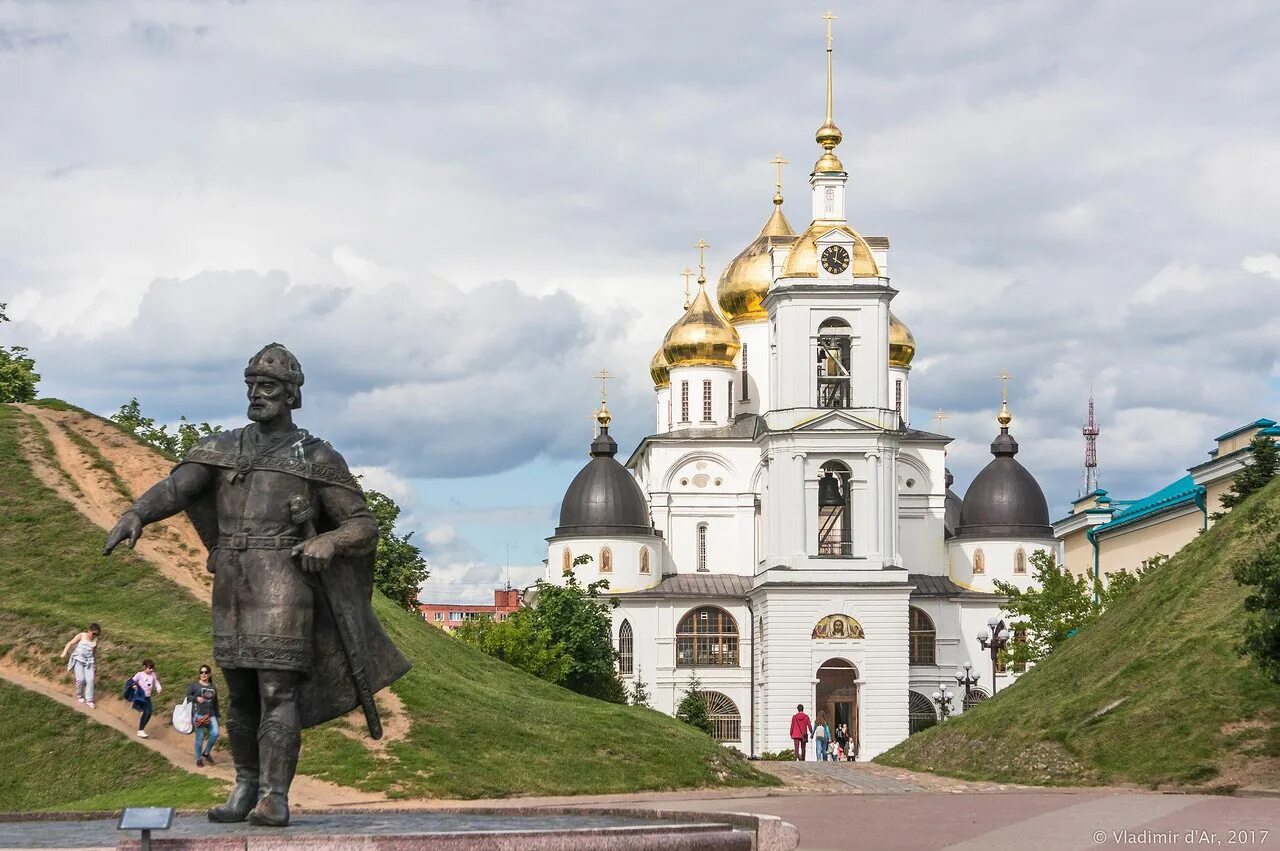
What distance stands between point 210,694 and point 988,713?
53.5ft

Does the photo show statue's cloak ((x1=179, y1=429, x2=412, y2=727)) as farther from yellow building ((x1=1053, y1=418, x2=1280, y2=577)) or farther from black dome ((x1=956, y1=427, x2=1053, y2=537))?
black dome ((x1=956, y1=427, x2=1053, y2=537))

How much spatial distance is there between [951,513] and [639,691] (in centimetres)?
1812

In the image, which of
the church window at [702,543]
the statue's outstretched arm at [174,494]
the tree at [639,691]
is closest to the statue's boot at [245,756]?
the statue's outstretched arm at [174,494]

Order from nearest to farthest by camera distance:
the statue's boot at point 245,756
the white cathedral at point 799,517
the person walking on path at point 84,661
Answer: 1. the statue's boot at point 245,756
2. the person walking on path at point 84,661
3. the white cathedral at point 799,517

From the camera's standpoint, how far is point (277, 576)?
1053cm

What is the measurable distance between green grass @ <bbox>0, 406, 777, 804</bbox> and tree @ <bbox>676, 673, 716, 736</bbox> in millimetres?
31699

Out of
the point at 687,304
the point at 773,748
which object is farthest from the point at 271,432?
the point at 687,304

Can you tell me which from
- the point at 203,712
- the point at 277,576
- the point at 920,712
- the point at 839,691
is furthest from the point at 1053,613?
the point at 277,576

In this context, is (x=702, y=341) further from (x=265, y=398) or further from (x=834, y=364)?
(x=265, y=398)

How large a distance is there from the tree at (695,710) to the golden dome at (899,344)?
17621 mm

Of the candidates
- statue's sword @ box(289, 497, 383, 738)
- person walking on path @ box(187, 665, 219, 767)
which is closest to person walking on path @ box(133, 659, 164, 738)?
person walking on path @ box(187, 665, 219, 767)

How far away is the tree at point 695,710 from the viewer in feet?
214

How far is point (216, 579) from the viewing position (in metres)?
10.7

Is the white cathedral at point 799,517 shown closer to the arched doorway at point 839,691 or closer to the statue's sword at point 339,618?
the arched doorway at point 839,691
